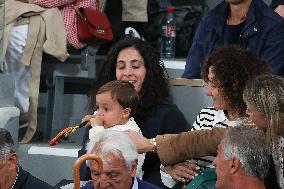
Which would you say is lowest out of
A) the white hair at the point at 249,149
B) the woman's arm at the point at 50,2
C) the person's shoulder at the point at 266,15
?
the white hair at the point at 249,149

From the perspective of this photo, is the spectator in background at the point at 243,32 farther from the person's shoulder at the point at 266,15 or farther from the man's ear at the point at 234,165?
the man's ear at the point at 234,165

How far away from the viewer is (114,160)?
12.4 feet

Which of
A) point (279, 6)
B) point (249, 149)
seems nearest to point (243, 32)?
point (279, 6)

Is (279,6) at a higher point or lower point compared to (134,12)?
higher

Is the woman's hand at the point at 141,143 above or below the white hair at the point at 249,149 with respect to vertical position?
below

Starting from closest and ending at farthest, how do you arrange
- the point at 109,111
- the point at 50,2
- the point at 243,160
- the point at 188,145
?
the point at 243,160, the point at 188,145, the point at 109,111, the point at 50,2

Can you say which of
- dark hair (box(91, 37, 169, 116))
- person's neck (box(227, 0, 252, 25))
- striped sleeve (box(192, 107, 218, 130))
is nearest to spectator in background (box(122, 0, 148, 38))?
dark hair (box(91, 37, 169, 116))

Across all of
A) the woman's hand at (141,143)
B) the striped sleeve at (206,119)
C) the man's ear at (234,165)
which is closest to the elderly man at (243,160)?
the man's ear at (234,165)

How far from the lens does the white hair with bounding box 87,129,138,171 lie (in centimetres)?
378

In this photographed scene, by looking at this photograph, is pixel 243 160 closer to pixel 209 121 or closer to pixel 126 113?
pixel 209 121

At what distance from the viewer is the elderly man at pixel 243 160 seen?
11.4 feet

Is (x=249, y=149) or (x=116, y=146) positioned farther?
(x=116, y=146)

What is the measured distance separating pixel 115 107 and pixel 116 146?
0.91 meters

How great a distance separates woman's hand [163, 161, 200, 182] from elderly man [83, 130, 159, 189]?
0.48 meters
